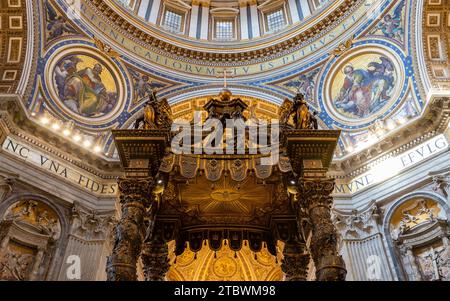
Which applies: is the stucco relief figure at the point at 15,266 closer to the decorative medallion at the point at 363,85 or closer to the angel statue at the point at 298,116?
the angel statue at the point at 298,116

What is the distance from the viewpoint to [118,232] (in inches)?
194

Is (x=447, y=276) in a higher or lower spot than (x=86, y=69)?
lower

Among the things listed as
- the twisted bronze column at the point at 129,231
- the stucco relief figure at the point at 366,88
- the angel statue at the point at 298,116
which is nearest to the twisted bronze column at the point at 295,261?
the angel statue at the point at 298,116

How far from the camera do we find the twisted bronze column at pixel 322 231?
15.1 ft

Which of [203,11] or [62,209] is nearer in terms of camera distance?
[62,209]

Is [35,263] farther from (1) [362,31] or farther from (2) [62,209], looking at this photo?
(1) [362,31]

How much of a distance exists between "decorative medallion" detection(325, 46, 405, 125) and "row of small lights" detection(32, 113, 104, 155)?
7895 mm

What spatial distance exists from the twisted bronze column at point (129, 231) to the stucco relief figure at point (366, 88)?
8803 mm

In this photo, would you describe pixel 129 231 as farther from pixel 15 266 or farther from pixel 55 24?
pixel 55 24

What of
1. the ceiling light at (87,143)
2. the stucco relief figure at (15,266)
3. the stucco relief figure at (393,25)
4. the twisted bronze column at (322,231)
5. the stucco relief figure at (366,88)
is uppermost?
the stucco relief figure at (393,25)

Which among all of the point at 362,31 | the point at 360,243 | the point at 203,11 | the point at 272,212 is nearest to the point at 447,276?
the point at 360,243

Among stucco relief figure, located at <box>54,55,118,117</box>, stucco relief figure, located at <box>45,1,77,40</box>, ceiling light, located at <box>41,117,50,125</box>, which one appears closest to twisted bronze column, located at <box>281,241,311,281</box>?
ceiling light, located at <box>41,117,50,125</box>

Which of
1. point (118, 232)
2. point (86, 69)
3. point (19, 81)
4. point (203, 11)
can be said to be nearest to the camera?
point (118, 232)

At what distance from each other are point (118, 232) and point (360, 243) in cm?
698
